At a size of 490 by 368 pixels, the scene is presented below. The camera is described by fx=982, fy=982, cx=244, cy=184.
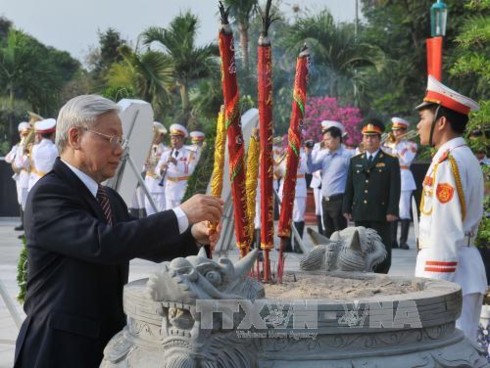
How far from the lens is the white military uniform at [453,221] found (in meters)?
4.50

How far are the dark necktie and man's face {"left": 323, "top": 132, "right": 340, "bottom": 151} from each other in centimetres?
897

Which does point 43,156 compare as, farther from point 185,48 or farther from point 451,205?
point 185,48

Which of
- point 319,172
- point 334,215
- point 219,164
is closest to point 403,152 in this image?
point 319,172

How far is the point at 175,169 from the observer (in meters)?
16.4

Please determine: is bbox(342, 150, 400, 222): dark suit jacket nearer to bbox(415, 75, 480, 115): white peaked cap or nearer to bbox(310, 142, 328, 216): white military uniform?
bbox(310, 142, 328, 216): white military uniform

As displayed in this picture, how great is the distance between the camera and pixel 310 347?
2721 millimetres

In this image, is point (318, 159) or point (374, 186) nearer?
point (374, 186)

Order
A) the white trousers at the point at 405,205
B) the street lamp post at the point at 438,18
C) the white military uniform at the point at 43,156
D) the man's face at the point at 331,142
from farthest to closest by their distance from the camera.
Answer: the white trousers at the point at 405,205 → the white military uniform at the point at 43,156 → the man's face at the point at 331,142 → the street lamp post at the point at 438,18

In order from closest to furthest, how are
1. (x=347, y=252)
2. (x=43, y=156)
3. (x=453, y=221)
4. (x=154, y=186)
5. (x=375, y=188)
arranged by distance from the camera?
(x=347, y=252) → (x=453, y=221) → (x=375, y=188) → (x=43, y=156) → (x=154, y=186)

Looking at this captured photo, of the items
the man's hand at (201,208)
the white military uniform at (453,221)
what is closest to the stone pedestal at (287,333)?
the man's hand at (201,208)

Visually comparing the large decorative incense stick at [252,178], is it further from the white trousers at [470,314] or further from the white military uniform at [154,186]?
the white military uniform at [154,186]

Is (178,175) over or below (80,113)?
below

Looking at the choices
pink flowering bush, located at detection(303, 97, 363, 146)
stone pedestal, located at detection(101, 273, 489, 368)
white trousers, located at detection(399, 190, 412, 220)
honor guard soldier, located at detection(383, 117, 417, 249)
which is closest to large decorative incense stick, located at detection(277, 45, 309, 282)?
stone pedestal, located at detection(101, 273, 489, 368)

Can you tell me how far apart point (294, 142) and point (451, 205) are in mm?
1327
